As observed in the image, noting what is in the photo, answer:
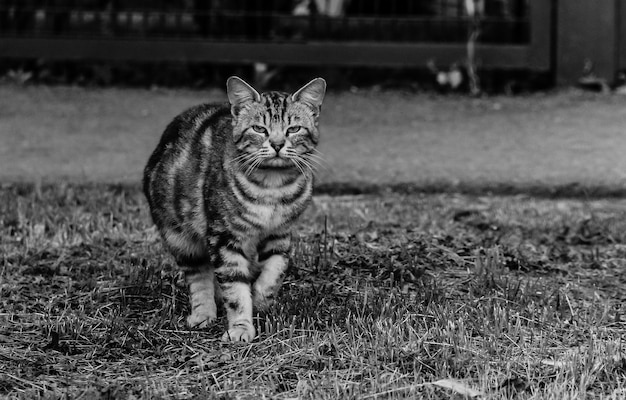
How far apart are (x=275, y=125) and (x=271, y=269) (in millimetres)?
641

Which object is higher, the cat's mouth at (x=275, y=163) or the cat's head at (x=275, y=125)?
the cat's head at (x=275, y=125)

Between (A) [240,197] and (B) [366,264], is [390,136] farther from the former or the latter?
(A) [240,197]

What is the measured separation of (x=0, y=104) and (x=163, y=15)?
166cm

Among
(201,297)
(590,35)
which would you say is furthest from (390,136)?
(201,297)

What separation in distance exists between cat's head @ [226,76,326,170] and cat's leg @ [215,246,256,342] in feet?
1.34

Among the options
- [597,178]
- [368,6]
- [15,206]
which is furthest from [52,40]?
[597,178]

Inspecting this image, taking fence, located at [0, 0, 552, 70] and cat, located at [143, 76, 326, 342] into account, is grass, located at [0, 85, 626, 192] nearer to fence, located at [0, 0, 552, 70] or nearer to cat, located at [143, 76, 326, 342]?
fence, located at [0, 0, 552, 70]

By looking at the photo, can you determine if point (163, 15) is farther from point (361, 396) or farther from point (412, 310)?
point (361, 396)

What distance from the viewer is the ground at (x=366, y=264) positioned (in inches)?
178

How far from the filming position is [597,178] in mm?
8422

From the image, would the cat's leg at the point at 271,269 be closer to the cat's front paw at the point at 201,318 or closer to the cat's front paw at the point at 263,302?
the cat's front paw at the point at 263,302

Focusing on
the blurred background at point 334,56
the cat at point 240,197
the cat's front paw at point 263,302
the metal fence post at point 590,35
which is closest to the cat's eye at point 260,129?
the cat at point 240,197

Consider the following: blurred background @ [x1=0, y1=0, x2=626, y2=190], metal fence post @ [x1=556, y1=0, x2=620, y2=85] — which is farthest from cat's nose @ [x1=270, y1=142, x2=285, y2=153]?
metal fence post @ [x1=556, y1=0, x2=620, y2=85]

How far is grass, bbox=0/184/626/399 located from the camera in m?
4.43
